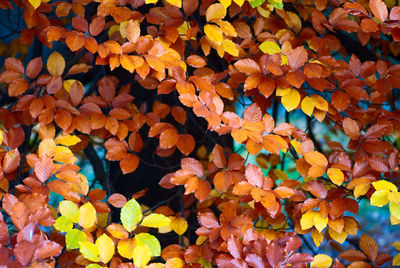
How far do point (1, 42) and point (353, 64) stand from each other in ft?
6.24

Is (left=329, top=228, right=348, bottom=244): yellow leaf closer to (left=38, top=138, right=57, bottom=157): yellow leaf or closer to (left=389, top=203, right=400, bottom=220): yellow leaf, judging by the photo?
(left=389, top=203, right=400, bottom=220): yellow leaf

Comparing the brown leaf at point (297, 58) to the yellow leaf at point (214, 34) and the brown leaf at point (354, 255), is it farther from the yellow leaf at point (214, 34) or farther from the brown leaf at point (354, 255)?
the brown leaf at point (354, 255)

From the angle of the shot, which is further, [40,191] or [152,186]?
[152,186]

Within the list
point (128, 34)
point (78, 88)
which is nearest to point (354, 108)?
point (128, 34)

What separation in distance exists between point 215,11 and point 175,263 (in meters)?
0.82

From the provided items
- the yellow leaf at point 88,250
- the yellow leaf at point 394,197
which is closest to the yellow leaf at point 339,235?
the yellow leaf at point 394,197

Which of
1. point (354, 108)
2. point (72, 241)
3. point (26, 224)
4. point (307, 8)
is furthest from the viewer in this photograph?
point (307, 8)

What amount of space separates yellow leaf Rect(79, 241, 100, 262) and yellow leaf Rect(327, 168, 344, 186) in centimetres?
75

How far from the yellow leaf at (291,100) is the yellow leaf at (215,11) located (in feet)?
1.13

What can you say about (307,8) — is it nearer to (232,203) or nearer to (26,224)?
(232,203)

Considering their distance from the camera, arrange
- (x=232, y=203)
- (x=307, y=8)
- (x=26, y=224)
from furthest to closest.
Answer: (x=307, y=8), (x=232, y=203), (x=26, y=224)

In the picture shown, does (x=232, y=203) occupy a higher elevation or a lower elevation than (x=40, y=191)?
lower

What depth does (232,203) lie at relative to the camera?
1.28 metres

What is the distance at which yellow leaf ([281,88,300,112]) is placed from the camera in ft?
4.49
